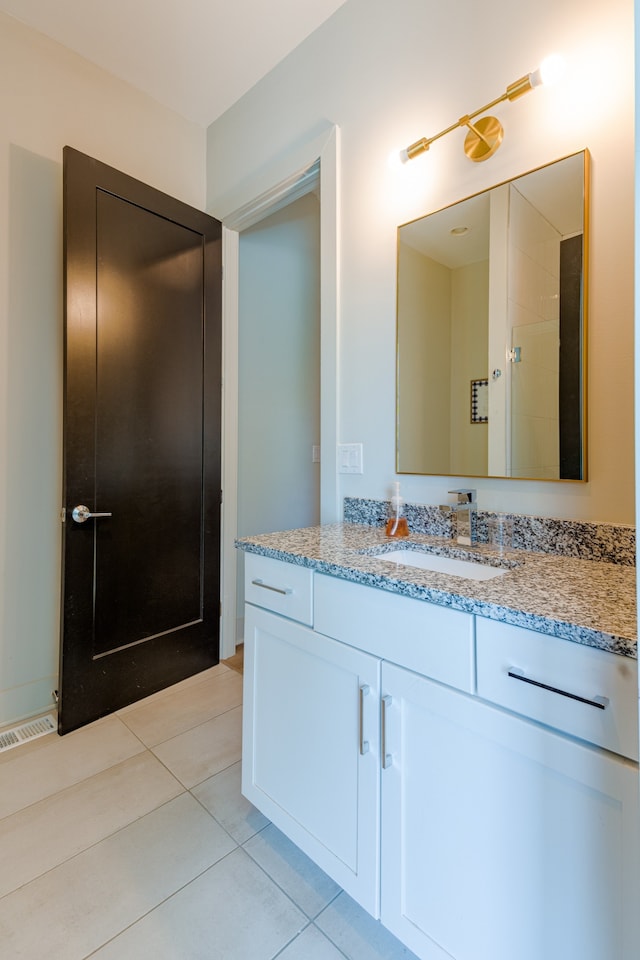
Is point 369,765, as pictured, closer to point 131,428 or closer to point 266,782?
point 266,782

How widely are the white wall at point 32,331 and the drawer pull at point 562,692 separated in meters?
1.93

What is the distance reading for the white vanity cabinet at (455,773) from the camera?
661 millimetres

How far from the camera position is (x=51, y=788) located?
1.49 meters

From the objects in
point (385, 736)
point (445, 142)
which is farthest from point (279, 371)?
point (385, 736)

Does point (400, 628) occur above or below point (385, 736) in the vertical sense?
above

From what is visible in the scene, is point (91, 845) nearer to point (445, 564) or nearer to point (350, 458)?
point (445, 564)

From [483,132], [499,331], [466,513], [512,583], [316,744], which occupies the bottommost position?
[316,744]

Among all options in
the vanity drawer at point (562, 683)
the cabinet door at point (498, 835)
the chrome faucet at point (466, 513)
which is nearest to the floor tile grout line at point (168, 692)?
the cabinet door at point (498, 835)

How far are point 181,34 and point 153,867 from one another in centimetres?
292

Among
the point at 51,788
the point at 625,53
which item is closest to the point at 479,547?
the point at 625,53

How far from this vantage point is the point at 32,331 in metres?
1.87

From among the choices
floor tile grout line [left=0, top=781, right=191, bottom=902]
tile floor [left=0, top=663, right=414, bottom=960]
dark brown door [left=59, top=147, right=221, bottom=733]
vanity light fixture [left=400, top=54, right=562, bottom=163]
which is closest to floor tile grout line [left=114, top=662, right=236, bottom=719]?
dark brown door [left=59, top=147, right=221, bottom=733]

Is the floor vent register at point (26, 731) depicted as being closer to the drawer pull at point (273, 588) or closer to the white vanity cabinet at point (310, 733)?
the white vanity cabinet at point (310, 733)

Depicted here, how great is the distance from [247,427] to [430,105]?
173 cm
